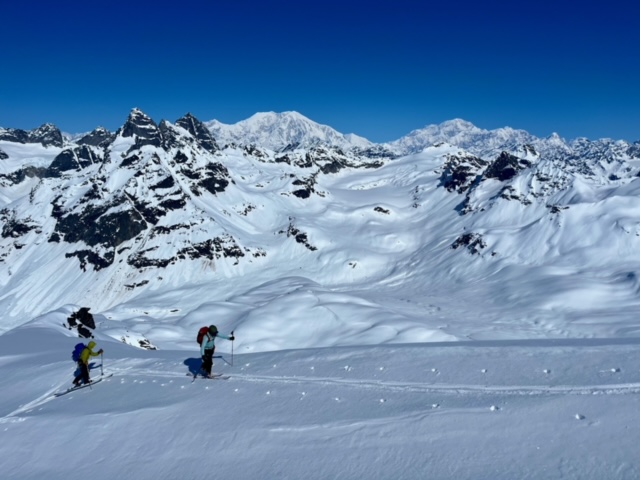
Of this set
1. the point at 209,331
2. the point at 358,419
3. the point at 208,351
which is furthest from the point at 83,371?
the point at 358,419

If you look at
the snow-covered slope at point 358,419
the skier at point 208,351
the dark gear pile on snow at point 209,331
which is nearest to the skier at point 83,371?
the snow-covered slope at point 358,419

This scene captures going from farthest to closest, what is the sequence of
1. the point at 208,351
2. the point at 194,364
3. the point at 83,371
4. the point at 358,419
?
the point at 194,364, the point at 83,371, the point at 208,351, the point at 358,419

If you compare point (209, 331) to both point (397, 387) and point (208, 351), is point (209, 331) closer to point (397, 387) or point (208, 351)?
point (208, 351)

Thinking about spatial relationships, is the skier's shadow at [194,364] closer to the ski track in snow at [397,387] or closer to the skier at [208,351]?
the ski track in snow at [397,387]

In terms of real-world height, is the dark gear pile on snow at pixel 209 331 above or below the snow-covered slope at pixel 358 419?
above

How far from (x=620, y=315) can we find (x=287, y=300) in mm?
60169

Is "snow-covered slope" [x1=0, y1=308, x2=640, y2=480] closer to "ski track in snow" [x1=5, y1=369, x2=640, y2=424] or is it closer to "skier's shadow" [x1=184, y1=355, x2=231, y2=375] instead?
"ski track in snow" [x1=5, y1=369, x2=640, y2=424]

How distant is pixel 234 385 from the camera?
15.6 metres

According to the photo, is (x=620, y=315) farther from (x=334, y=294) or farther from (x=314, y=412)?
(x=314, y=412)

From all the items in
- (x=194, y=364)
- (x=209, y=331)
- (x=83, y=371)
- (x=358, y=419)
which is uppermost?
(x=209, y=331)

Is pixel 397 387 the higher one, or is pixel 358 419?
pixel 397 387

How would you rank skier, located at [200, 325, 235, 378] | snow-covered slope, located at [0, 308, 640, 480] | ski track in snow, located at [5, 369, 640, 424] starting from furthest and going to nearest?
skier, located at [200, 325, 235, 378] < ski track in snow, located at [5, 369, 640, 424] < snow-covered slope, located at [0, 308, 640, 480]

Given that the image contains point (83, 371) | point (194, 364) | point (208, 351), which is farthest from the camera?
point (194, 364)

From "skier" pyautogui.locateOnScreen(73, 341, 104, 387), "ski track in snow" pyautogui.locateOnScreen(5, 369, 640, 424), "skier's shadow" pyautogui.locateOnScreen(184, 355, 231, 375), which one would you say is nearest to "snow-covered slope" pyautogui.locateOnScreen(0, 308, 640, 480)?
"ski track in snow" pyautogui.locateOnScreen(5, 369, 640, 424)
